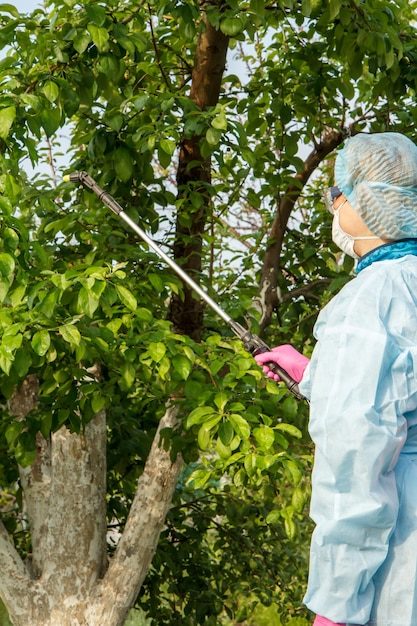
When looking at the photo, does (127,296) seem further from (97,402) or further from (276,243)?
(276,243)

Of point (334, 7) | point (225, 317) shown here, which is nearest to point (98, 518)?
point (225, 317)

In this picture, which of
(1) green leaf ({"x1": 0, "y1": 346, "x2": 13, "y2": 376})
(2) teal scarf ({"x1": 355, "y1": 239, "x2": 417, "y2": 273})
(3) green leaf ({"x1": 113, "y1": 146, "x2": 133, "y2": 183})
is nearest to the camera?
(2) teal scarf ({"x1": 355, "y1": 239, "x2": 417, "y2": 273})

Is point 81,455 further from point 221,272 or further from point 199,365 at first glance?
point 221,272

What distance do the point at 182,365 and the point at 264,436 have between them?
0.34 metres

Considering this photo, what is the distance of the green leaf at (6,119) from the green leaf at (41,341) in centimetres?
65

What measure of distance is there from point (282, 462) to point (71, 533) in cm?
160

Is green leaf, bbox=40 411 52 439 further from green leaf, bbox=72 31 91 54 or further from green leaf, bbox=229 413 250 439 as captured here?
green leaf, bbox=72 31 91 54

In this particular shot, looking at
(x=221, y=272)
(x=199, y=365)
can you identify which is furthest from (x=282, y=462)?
(x=221, y=272)

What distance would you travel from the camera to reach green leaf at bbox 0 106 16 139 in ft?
10.3

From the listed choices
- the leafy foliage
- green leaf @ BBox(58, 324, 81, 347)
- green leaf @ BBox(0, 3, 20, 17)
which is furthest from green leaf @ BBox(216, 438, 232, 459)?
green leaf @ BBox(0, 3, 20, 17)

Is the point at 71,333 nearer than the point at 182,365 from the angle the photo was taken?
Yes

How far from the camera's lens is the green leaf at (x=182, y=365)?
10.5ft

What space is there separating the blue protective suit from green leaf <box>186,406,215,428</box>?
112 centimetres

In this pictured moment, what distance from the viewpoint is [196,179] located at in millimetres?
4441
